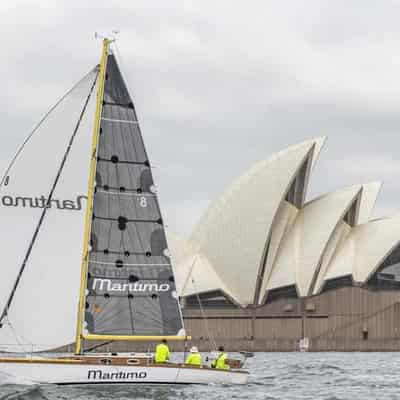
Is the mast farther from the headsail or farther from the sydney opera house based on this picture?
the sydney opera house

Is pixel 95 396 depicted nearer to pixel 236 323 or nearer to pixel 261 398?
pixel 261 398

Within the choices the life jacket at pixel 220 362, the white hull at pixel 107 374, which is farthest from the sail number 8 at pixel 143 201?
the life jacket at pixel 220 362

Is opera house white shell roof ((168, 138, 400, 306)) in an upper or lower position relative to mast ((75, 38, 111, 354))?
upper

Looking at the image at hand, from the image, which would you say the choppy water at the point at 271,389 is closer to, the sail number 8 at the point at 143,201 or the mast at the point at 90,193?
the mast at the point at 90,193

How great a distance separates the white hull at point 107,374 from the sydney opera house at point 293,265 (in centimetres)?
3913

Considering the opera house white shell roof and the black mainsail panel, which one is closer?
the black mainsail panel

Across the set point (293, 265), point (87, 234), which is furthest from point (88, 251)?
point (293, 265)

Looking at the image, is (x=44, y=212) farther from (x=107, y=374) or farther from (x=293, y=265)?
(x=293, y=265)

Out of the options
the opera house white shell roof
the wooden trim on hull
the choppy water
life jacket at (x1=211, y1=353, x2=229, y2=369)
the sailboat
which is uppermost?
the opera house white shell roof

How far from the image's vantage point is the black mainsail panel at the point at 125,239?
958 inches

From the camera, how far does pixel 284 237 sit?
2571 inches

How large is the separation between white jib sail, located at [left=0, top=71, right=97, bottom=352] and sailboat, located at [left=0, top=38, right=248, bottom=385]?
2 centimetres

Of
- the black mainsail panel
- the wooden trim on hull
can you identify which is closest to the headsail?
the black mainsail panel

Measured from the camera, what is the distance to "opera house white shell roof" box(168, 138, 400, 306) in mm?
63562
